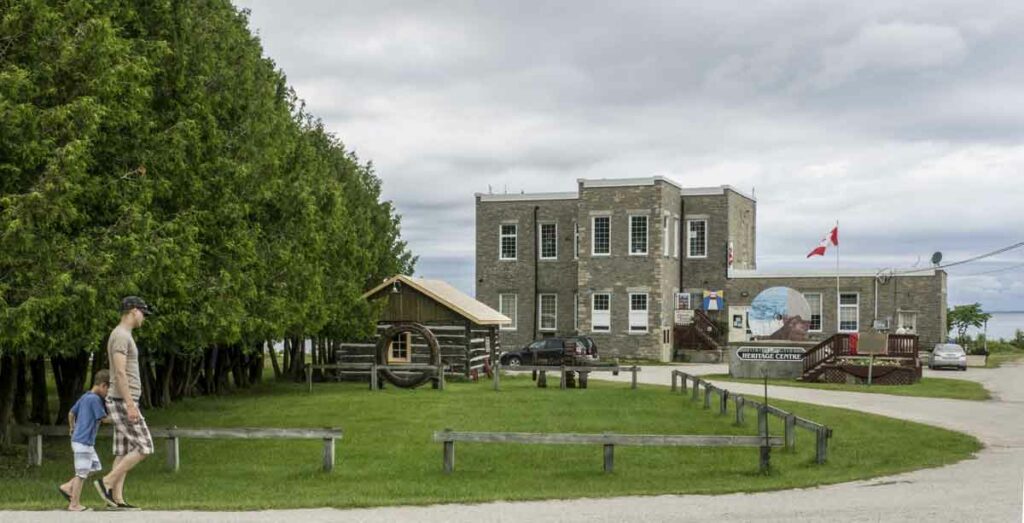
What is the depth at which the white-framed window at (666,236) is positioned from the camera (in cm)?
5531

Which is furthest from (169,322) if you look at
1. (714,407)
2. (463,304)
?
(463,304)

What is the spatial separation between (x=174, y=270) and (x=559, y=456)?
649 cm

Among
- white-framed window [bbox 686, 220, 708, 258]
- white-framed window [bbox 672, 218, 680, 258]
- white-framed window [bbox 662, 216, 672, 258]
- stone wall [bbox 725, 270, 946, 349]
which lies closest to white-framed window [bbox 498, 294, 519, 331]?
white-framed window [bbox 672, 218, 680, 258]

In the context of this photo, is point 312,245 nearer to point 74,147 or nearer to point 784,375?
point 74,147

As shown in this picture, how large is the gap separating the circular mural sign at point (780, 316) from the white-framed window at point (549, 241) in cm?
1741

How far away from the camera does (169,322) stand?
1767 centimetres

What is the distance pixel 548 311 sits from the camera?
60.4 m

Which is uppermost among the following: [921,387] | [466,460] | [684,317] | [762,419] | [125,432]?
[684,317]

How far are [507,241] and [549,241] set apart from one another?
7.98ft

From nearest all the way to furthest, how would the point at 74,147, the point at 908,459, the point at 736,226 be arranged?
the point at 74,147 < the point at 908,459 < the point at 736,226

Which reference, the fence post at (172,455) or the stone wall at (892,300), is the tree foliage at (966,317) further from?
the fence post at (172,455)

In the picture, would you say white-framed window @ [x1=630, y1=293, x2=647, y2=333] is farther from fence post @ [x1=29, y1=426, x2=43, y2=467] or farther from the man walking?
the man walking

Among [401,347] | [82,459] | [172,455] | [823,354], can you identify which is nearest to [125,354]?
[82,459]

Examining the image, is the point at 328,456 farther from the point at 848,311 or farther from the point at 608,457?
the point at 848,311
